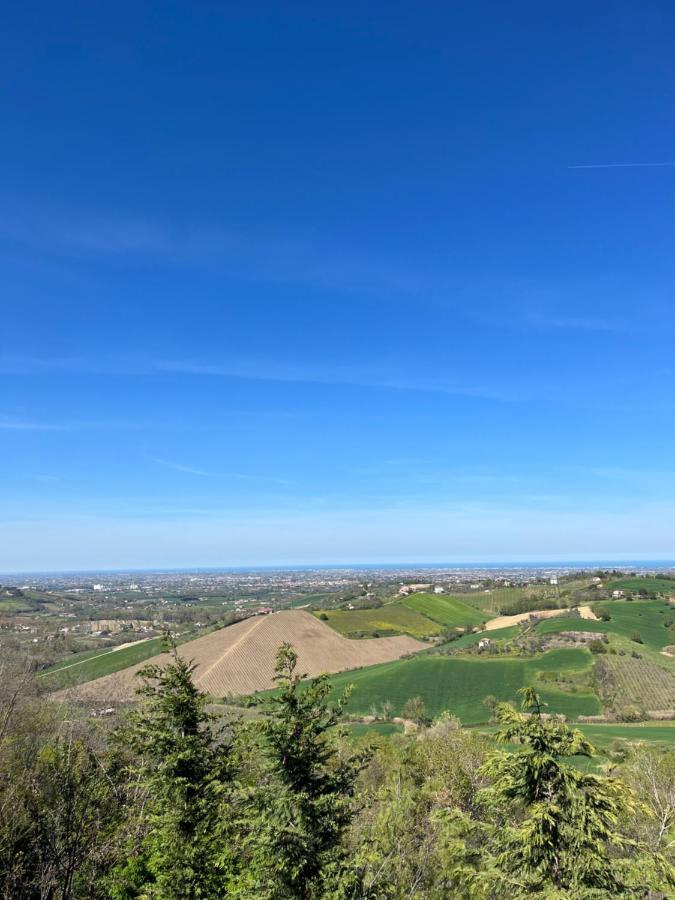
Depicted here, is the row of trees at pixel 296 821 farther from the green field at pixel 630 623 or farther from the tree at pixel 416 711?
the green field at pixel 630 623

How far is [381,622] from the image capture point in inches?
5664

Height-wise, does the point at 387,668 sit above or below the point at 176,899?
below

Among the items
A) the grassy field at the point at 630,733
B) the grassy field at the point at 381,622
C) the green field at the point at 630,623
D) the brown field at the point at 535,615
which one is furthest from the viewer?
the grassy field at the point at 381,622

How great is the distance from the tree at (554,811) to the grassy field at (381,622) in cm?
11942

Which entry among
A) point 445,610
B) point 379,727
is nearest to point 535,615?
point 445,610

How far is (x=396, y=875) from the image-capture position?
69.0 feet

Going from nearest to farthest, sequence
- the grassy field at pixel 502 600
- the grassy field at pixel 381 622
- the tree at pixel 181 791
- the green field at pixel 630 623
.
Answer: the tree at pixel 181 791, the green field at pixel 630 623, the grassy field at pixel 381 622, the grassy field at pixel 502 600

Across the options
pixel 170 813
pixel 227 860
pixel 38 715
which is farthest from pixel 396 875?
pixel 38 715

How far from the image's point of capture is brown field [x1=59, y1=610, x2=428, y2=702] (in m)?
85.4

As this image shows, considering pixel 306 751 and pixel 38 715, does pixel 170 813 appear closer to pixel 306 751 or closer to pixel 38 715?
pixel 306 751

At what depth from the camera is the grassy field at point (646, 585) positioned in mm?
161875

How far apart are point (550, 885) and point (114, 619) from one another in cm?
19444

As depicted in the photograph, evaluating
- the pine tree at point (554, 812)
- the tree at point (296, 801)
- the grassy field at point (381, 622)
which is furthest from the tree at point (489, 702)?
the tree at point (296, 801)

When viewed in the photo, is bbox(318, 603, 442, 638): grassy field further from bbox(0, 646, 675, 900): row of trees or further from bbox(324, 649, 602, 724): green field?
bbox(0, 646, 675, 900): row of trees
